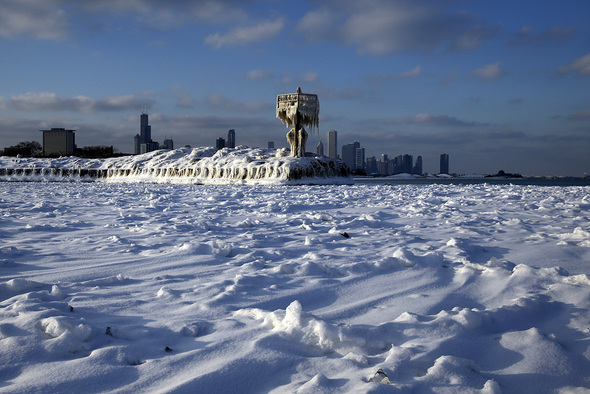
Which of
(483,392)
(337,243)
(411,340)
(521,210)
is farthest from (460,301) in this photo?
(521,210)

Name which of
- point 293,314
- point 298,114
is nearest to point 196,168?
point 298,114

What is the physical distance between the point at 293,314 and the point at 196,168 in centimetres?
3448

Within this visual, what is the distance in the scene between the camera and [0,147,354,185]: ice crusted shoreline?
29578mm

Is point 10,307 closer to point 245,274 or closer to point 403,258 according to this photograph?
point 245,274

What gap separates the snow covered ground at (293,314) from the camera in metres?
1.71

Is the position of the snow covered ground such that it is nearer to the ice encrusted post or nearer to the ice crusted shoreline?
the ice crusted shoreline

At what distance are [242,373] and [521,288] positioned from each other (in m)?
2.33

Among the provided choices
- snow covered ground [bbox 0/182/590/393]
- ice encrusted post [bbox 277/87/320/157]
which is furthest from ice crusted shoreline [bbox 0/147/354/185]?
snow covered ground [bbox 0/182/590/393]

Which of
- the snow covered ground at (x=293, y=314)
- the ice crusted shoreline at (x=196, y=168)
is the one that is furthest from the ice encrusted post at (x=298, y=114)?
the snow covered ground at (x=293, y=314)

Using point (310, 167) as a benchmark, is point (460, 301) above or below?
below

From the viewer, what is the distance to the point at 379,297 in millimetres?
2783

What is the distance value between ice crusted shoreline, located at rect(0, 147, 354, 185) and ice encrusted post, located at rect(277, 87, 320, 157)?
5.10 ft

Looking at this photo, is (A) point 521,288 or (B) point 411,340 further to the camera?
(A) point 521,288

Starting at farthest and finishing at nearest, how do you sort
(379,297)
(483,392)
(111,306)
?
1. (379,297)
2. (111,306)
3. (483,392)
